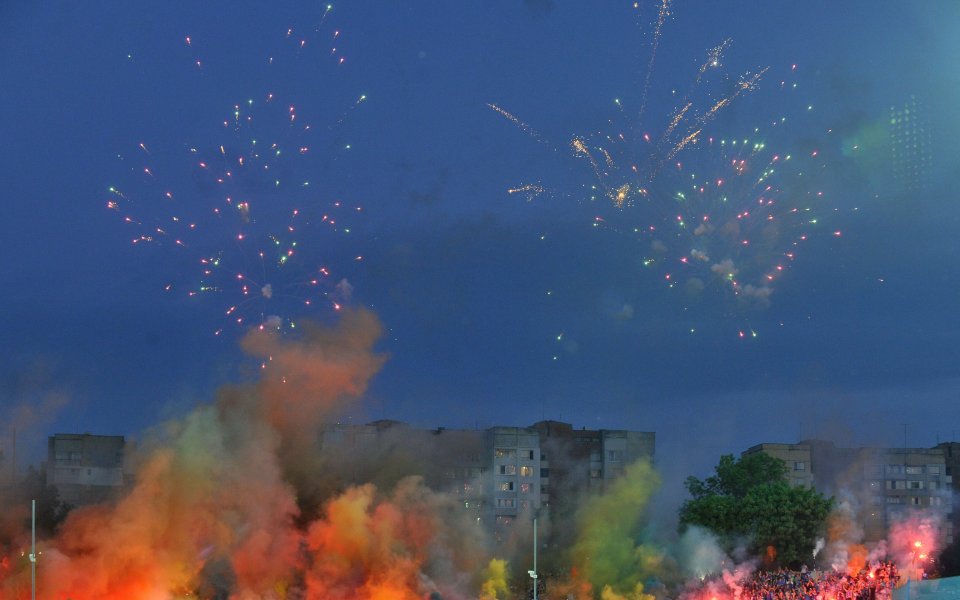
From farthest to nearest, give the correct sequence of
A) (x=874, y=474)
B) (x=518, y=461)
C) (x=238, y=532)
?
(x=874, y=474), (x=518, y=461), (x=238, y=532)

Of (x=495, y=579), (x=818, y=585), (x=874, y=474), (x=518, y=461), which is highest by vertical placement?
(x=518, y=461)

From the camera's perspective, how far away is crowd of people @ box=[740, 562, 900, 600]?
160ft

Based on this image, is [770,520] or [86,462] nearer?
[770,520]

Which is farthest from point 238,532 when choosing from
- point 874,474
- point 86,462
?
point 874,474

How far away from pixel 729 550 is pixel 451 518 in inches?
571

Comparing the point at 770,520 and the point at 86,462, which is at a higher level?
the point at 86,462

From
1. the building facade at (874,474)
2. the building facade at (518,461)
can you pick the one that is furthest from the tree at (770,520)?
the building facade at (874,474)

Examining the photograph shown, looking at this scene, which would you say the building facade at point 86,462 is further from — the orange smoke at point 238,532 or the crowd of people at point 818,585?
the crowd of people at point 818,585

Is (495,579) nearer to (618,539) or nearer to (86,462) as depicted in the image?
(618,539)

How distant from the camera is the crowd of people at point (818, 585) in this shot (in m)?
48.8

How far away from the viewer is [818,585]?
50.3 meters

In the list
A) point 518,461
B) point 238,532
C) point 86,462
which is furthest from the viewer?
point 518,461

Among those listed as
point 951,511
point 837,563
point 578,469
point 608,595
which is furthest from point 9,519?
point 951,511

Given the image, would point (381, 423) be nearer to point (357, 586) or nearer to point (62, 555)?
point (357, 586)
